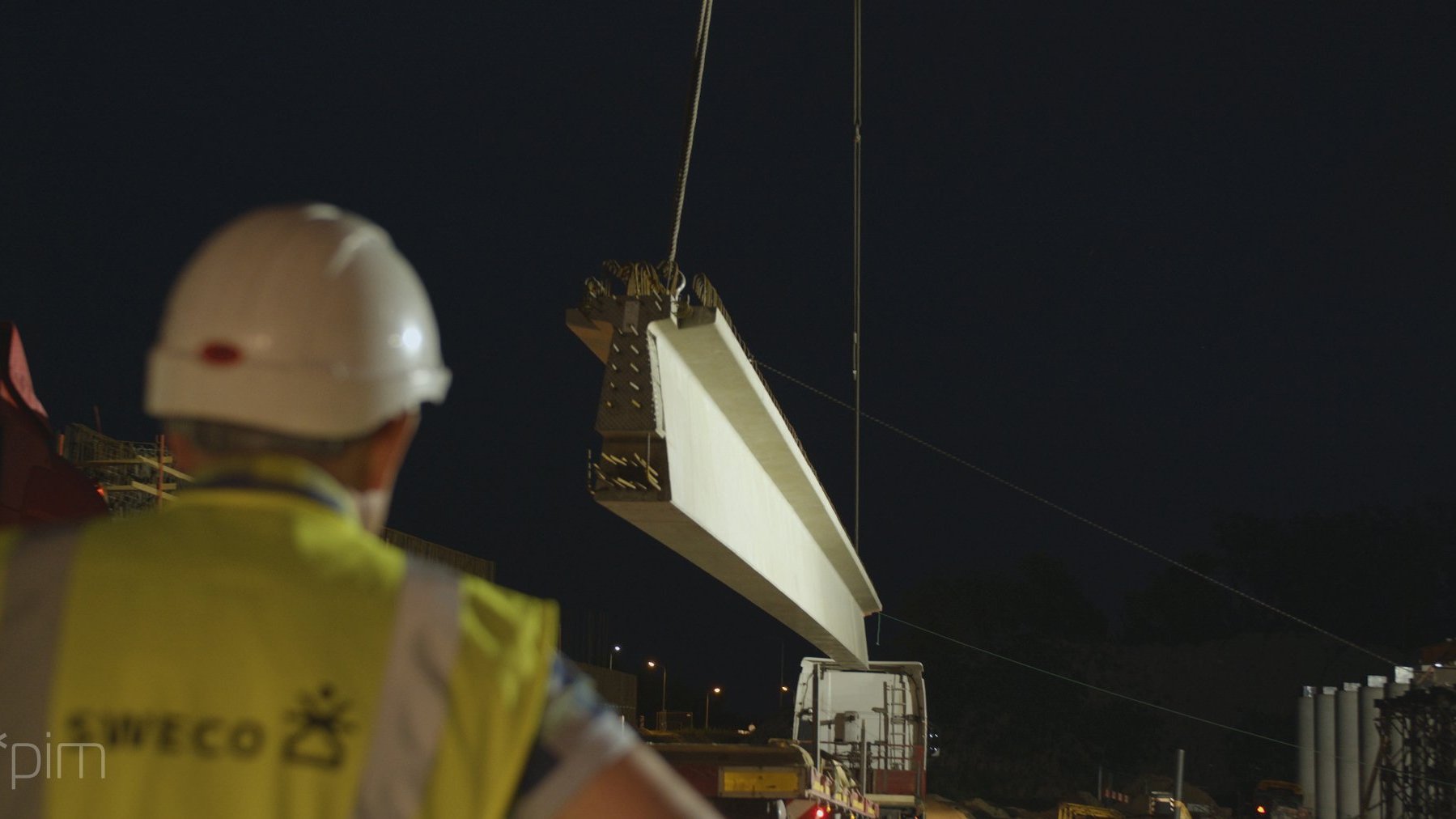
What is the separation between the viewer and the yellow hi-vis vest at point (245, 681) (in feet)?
5.41

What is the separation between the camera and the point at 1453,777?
27781 millimetres

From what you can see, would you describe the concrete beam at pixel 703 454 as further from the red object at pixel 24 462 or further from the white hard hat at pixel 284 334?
the white hard hat at pixel 284 334

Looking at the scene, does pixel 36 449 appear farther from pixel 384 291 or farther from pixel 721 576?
pixel 721 576

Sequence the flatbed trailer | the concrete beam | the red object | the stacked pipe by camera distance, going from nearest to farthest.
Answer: the red object, the concrete beam, the flatbed trailer, the stacked pipe

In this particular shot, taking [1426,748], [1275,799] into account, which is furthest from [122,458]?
Answer: [1275,799]

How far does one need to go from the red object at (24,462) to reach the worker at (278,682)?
8.61 ft

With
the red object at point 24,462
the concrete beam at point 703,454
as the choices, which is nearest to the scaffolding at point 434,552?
the concrete beam at point 703,454

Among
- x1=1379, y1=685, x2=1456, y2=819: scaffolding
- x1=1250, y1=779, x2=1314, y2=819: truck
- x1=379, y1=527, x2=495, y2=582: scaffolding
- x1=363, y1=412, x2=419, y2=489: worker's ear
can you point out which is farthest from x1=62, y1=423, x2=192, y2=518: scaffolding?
x1=1250, y1=779, x2=1314, y2=819: truck

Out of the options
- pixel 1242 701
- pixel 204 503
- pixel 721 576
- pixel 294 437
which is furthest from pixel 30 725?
pixel 1242 701

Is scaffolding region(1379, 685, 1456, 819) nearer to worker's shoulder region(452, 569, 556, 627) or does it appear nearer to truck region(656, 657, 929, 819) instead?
truck region(656, 657, 929, 819)

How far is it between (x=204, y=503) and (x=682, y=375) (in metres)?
8.62

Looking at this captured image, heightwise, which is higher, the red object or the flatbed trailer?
the red object

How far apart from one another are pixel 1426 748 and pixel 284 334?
31.8 m

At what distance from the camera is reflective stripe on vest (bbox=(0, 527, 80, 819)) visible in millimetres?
1687
